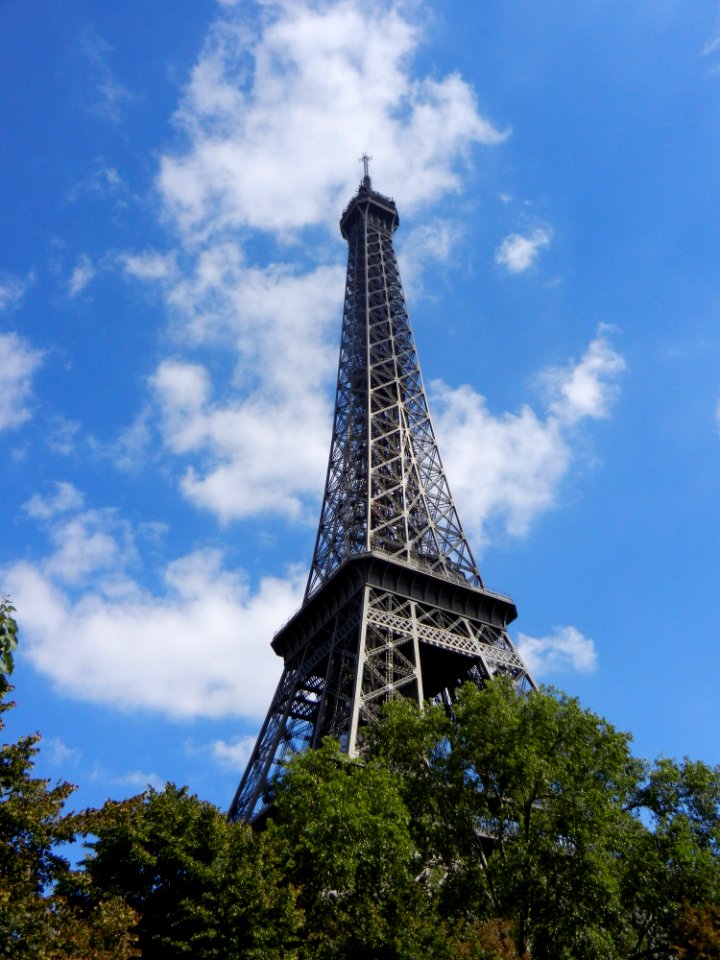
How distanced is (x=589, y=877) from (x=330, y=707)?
69.9ft

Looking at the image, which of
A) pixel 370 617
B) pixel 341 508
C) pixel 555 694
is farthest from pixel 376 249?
pixel 555 694

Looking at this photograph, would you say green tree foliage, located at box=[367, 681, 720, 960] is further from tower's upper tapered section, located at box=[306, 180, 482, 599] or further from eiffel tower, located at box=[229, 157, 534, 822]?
tower's upper tapered section, located at box=[306, 180, 482, 599]

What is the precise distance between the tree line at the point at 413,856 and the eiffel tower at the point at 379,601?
7.80m

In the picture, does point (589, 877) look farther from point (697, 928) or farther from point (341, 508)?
point (341, 508)

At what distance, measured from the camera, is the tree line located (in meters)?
13.9

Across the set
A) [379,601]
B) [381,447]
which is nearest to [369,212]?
[381,447]

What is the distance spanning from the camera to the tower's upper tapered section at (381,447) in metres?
46.9

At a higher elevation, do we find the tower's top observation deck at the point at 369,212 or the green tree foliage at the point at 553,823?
the tower's top observation deck at the point at 369,212

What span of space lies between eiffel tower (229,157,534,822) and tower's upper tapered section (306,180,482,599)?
0.34ft

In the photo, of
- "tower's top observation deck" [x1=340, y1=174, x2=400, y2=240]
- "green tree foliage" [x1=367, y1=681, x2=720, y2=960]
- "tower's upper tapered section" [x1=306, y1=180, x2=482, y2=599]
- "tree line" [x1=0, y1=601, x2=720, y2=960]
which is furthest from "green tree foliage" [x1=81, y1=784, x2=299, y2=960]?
"tower's top observation deck" [x1=340, y1=174, x2=400, y2=240]

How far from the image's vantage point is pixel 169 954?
16.9 m

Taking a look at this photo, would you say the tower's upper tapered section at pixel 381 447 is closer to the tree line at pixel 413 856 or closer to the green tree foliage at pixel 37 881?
the tree line at pixel 413 856

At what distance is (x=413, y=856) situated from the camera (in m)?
21.8

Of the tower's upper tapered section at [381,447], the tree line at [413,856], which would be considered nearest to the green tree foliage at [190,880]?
A: the tree line at [413,856]
